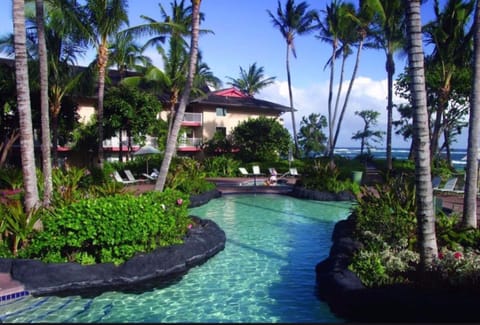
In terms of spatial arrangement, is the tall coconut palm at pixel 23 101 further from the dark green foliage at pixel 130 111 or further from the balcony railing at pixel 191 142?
the balcony railing at pixel 191 142

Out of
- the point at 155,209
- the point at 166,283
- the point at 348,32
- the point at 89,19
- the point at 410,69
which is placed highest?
the point at 348,32

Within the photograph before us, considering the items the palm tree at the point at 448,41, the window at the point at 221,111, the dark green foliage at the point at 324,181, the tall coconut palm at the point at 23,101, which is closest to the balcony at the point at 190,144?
the window at the point at 221,111

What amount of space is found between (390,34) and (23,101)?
888 inches

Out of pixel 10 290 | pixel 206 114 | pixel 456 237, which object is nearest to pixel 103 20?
pixel 10 290

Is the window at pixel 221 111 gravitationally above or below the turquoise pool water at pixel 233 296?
above

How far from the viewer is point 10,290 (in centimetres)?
701

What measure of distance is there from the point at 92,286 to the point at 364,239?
5.67 m

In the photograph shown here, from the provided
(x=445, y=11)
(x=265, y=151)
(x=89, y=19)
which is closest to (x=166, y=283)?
(x=89, y=19)

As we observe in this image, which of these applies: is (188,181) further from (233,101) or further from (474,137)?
(233,101)

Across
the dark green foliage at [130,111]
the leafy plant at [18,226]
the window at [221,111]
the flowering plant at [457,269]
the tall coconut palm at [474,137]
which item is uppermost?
the window at [221,111]

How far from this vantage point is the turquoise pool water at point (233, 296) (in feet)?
21.1

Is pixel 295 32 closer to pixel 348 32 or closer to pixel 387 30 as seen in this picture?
pixel 348 32

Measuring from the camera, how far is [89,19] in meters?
19.5

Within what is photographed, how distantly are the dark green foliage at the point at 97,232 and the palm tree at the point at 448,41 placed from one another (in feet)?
64.7
